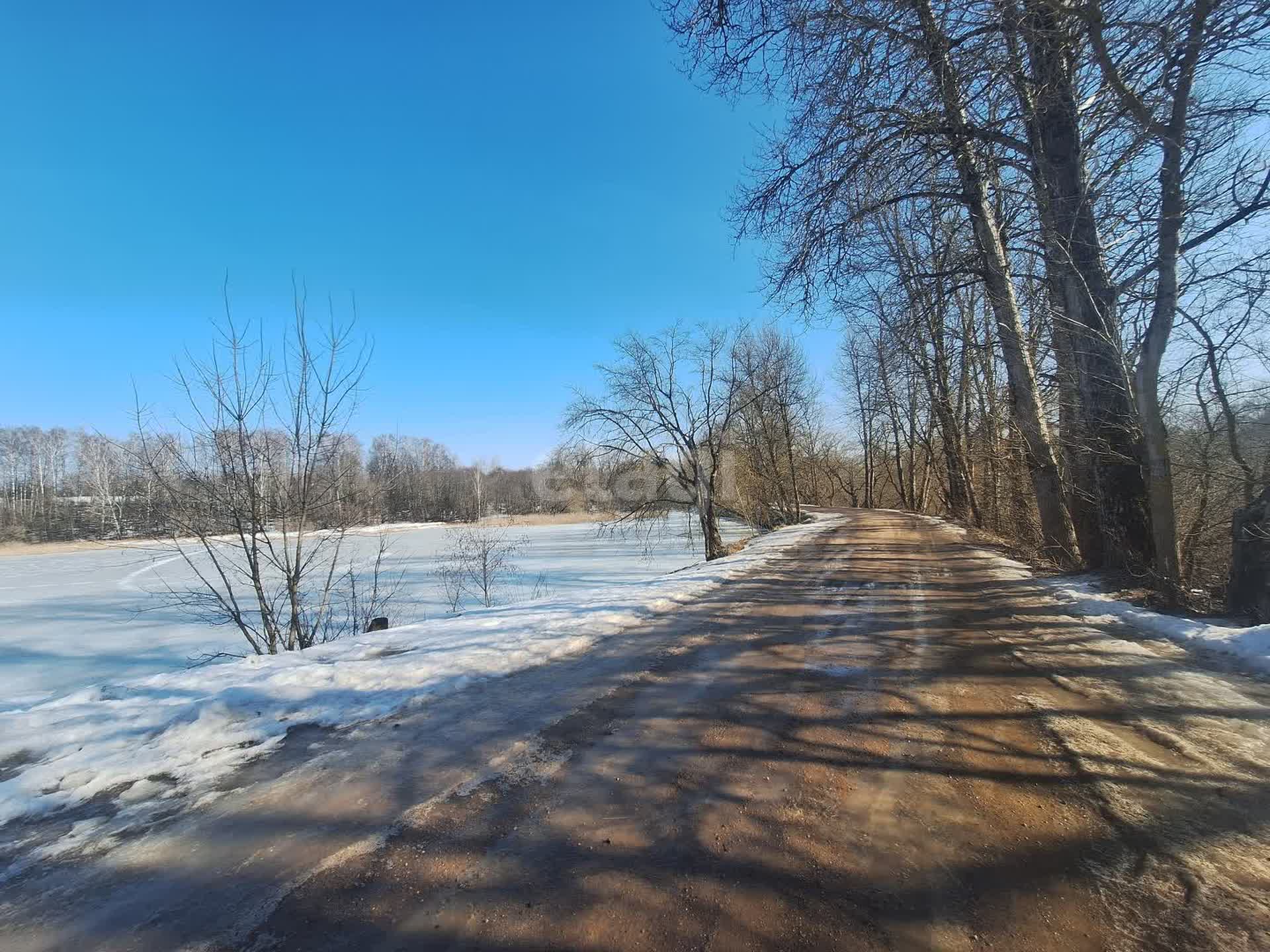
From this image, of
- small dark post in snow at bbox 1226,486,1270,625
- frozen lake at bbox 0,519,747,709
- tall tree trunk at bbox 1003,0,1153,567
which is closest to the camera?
small dark post in snow at bbox 1226,486,1270,625

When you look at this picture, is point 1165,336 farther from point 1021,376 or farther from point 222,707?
point 222,707

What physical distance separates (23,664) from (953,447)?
27.6 metres

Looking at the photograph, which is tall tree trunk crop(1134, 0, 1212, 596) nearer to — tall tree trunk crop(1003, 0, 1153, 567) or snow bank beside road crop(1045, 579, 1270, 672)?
tall tree trunk crop(1003, 0, 1153, 567)

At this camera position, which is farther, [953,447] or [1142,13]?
[953,447]

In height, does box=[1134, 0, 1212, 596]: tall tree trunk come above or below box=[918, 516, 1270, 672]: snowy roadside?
above

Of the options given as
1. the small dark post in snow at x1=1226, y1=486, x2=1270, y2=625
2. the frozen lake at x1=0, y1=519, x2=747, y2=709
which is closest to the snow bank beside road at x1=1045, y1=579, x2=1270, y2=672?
the small dark post in snow at x1=1226, y1=486, x2=1270, y2=625

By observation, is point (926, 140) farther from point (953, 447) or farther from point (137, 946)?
point (953, 447)

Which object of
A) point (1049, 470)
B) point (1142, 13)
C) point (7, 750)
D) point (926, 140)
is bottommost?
point (7, 750)

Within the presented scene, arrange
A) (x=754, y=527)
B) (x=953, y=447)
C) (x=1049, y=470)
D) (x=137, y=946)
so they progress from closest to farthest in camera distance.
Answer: (x=137, y=946) → (x=1049, y=470) → (x=953, y=447) → (x=754, y=527)

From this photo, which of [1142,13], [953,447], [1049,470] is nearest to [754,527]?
[953,447]

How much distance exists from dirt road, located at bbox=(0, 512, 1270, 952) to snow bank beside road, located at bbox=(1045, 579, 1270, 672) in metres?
0.41

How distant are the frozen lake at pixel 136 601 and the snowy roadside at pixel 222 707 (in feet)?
6.07

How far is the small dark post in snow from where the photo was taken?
14.9 feet

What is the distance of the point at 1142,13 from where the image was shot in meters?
4.94
